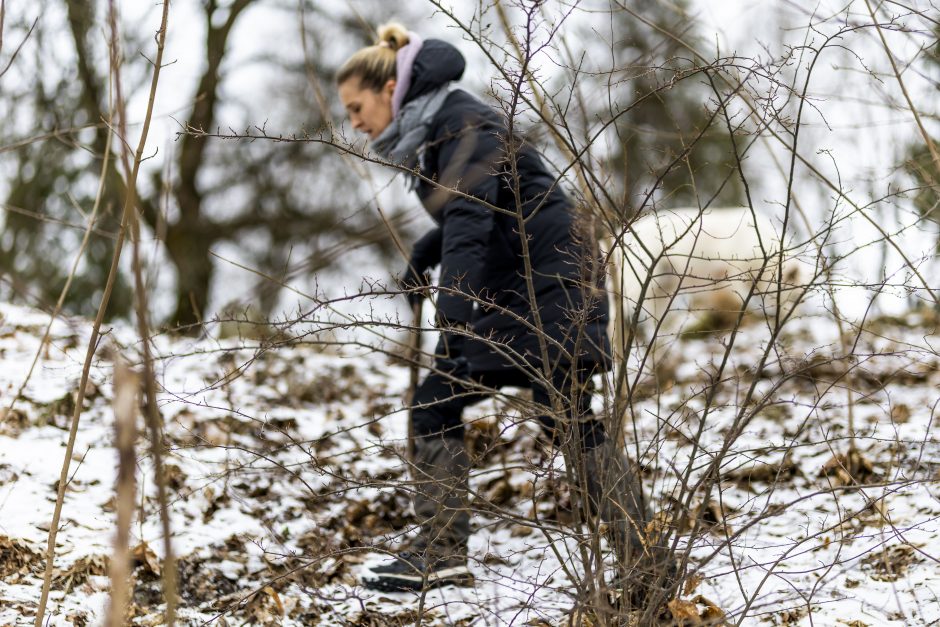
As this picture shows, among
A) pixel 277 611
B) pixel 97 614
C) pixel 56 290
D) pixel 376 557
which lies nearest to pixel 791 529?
pixel 376 557

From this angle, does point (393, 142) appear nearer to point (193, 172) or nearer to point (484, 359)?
point (484, 359)

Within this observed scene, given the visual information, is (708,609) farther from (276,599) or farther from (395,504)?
(395,504)

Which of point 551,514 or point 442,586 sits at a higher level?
point 551,514

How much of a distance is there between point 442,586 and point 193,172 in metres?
9.07

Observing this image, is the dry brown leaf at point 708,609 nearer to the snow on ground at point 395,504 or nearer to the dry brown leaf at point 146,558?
the snow on ground at point 395,504

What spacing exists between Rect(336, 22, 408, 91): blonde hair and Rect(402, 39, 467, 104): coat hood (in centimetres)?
11

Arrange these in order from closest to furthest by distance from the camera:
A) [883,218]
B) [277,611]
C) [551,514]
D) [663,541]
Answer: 1. [663,541]
2. [277,611]
3. [551,514]
4. [883,218]

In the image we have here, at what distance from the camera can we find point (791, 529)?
3369 mm

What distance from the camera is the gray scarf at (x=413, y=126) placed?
316 cm

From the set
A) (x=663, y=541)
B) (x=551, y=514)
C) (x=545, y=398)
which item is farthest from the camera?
(x=551, y=514)

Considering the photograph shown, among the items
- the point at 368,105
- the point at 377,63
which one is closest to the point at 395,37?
the point at 377,63

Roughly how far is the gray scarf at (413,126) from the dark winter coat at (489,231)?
0.03 m

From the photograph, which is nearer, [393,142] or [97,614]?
[97,614]

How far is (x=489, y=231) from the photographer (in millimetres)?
2918
